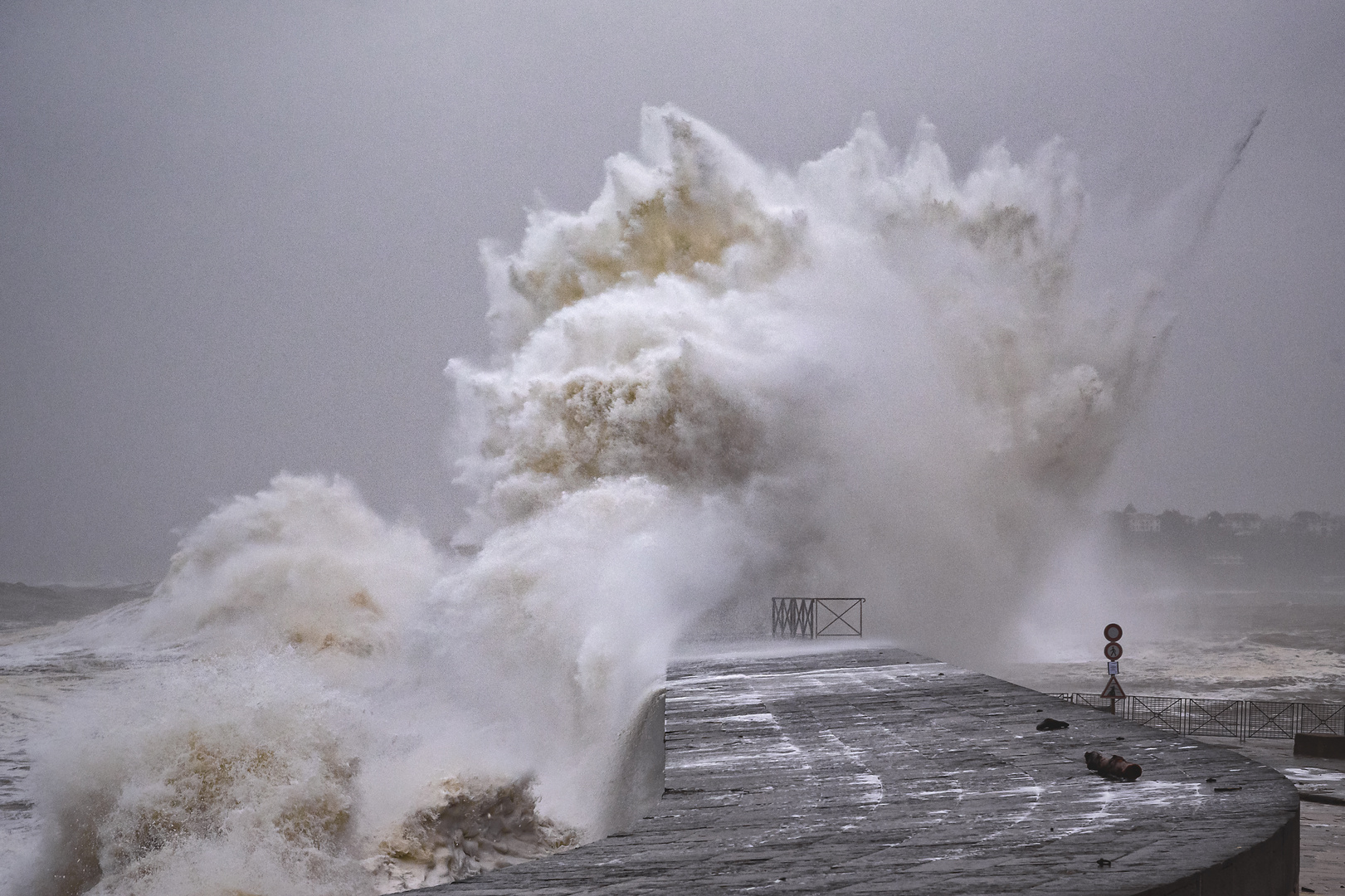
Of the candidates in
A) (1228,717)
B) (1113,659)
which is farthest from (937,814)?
(1228,717)

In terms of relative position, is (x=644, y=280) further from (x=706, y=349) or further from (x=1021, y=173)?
(x=1021, y=173)

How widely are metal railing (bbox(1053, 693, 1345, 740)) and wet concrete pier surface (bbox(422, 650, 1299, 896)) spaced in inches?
459

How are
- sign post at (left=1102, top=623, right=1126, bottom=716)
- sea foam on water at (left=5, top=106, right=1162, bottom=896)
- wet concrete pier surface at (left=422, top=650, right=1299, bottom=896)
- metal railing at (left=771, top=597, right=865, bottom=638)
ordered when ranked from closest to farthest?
wet concrete pier surface at (left=422, top=650, right=1299, bottom=896)
sea foam on water at (left=5, top=106, right=1162, bottom=896)
sign post at (left=1102, top=623, right=1126, bottom=716)
metal railing at (left=771, top=597, right=865, bottom=638)

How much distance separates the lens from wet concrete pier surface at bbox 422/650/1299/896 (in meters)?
5.38

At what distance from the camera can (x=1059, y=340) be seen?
106 feet

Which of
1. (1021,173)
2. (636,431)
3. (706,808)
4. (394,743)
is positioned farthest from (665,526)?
(706,808)

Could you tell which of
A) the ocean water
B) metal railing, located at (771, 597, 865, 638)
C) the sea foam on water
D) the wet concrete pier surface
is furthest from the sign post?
the ocean water

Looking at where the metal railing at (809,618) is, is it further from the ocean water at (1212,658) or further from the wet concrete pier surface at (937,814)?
the wet concrete pier surface at (937,814)

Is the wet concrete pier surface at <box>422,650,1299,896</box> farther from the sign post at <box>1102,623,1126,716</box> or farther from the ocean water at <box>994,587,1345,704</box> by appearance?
the ocean water at <box>994,587,1345,704</box>

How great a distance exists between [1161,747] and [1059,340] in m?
25.3

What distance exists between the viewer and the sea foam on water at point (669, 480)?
575 inches

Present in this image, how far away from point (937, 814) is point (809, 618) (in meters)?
16.5

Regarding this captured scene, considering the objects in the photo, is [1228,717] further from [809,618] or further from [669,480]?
[669,480]

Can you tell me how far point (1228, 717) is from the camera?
24.8 meters
